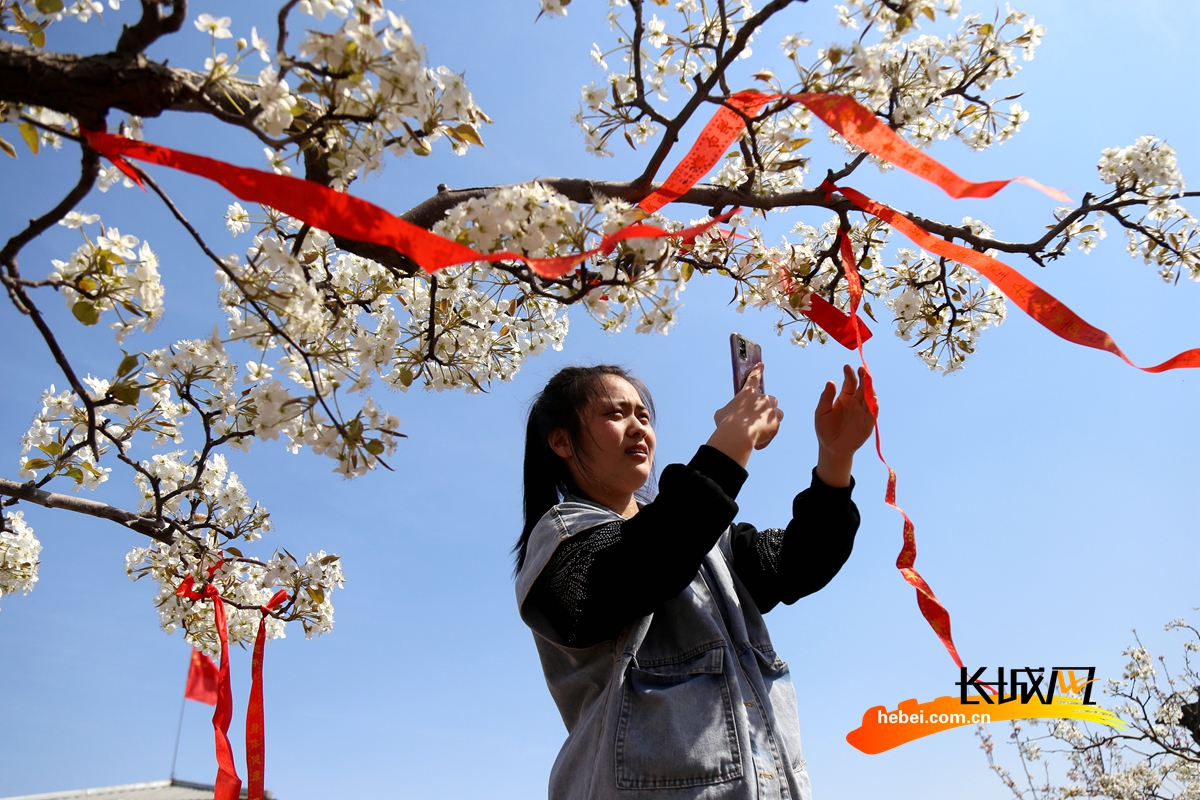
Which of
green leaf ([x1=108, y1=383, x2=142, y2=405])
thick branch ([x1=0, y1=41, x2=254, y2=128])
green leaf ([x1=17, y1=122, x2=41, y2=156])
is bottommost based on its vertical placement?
green leaf ([x1=108, y1=383, x2=142, y2=405])

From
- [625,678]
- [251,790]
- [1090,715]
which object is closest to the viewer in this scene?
[625,678]

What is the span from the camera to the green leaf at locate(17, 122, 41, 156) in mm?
1556

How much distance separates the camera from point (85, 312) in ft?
5.32

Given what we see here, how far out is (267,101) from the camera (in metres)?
1.41

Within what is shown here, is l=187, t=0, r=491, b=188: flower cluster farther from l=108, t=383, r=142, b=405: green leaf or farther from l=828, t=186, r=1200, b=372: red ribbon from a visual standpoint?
l=828, t=186, r=1200, b=372: red ribbon

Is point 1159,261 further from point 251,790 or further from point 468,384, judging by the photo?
point 251,790

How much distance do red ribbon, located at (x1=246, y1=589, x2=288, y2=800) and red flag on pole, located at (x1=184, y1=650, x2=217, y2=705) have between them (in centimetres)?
167

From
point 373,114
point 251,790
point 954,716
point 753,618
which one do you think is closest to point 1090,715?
point 954,716

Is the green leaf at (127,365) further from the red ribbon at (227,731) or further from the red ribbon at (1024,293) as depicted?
the red ribbon at (1024,293)

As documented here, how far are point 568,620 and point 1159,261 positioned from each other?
8.08 ft

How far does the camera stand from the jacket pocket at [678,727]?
1702mm

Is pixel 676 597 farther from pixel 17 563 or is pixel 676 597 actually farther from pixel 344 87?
pixel 17 563

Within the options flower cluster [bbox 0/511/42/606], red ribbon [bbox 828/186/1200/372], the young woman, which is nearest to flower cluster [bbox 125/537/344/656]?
flower cluster [bbox 0/511/42/606]

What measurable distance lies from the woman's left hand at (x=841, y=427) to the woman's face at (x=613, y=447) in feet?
1.80
